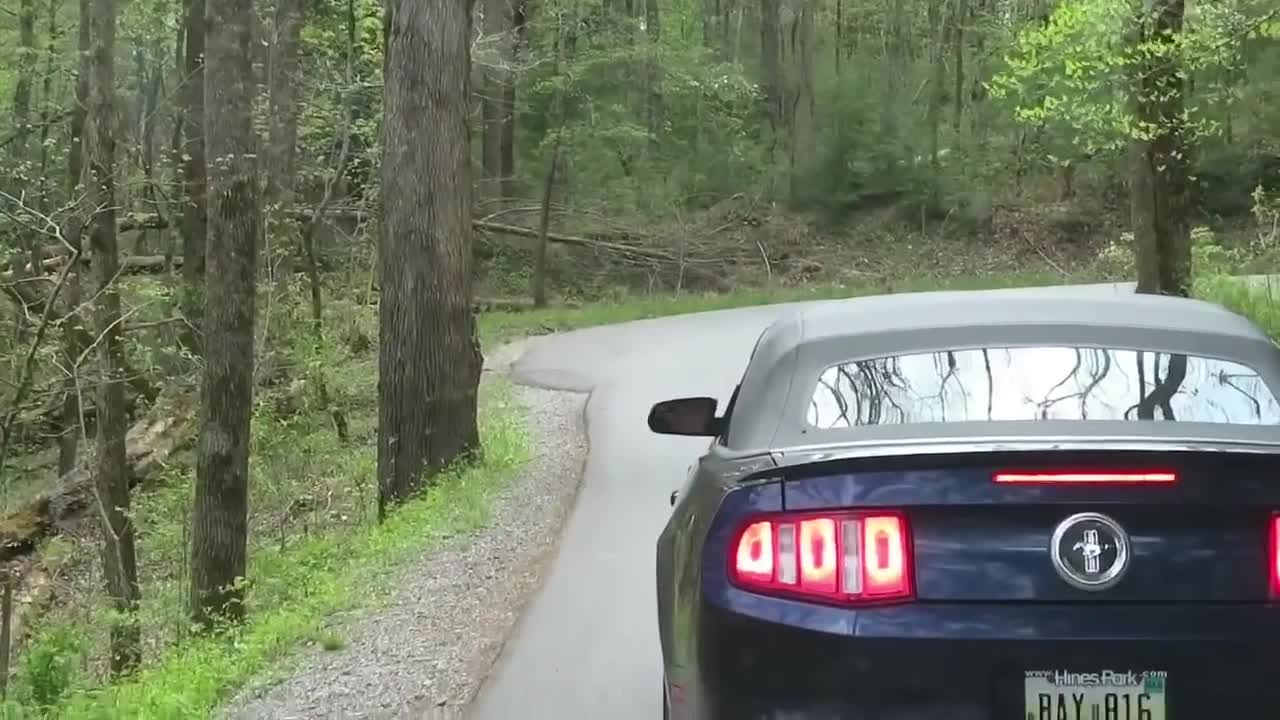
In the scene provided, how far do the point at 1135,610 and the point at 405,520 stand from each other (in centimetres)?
991

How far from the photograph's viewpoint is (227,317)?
13.9 metres

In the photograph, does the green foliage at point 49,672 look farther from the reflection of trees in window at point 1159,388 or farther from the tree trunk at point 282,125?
the tree trunk at point 282,125

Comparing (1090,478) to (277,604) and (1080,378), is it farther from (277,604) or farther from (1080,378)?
(277,604)

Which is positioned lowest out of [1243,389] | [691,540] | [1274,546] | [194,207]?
[691,540]

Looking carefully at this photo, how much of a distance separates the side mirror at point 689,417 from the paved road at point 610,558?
1.67 metres

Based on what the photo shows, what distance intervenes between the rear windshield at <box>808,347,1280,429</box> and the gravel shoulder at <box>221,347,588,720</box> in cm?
331

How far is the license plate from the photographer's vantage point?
3371mm

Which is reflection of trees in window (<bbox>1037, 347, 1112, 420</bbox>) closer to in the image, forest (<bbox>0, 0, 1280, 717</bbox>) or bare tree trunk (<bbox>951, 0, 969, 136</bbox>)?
forest (<bbox>0, 0, 1280, 717</bbox>)

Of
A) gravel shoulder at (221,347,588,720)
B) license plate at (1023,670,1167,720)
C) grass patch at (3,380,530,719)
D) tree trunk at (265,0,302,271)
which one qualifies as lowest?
grass patch at (3,380,530,719)

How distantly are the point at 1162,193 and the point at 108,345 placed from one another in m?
13.5

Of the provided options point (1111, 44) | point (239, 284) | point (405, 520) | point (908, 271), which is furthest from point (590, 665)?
point (908, 271)

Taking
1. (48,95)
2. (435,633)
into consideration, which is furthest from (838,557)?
(48,95)

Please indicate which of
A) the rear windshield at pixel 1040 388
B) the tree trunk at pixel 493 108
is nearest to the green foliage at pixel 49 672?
the rear windshield at pixel 1040 388

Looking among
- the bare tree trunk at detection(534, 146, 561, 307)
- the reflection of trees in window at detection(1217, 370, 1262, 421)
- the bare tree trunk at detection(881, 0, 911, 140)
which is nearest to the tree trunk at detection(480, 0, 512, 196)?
the bare tree trunk at detection(534, 146, 561, 307)
